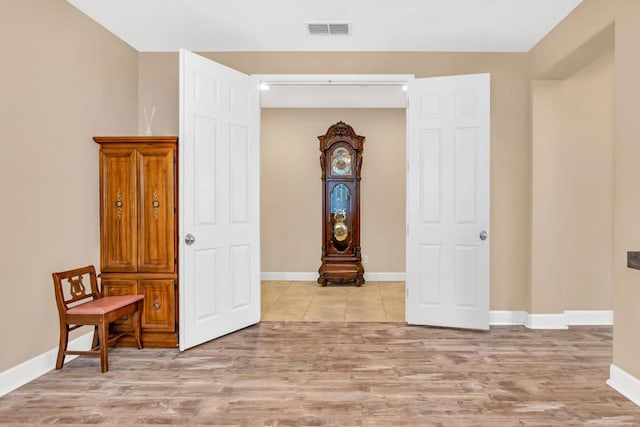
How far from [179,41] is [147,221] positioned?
1729 mm

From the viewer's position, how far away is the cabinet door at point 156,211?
10.2 feet

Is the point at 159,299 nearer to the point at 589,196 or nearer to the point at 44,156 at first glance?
the point at 44,156

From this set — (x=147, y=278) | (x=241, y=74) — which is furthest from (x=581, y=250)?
(x=147, y=278)

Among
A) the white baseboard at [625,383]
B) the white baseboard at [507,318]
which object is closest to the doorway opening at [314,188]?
the white baseboard at [507,318]

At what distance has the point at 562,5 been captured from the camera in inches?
114

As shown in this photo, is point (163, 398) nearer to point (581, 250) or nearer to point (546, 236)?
point (546, 236)

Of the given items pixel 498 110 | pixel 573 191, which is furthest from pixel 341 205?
pixel 573 191

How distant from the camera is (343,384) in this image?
2455mm

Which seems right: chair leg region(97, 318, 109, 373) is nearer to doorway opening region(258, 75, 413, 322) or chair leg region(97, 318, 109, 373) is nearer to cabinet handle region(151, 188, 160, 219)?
cabinet handle region(151, 188, 160, 219)

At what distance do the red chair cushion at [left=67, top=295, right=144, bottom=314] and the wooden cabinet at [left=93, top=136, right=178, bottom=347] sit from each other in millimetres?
148

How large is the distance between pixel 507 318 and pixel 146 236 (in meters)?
3.37

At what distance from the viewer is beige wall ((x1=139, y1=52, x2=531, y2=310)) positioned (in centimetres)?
371

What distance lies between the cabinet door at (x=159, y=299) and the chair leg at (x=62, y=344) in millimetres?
554

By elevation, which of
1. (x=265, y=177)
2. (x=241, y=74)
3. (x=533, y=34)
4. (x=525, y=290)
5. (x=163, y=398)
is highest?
(x=533, y=34)
